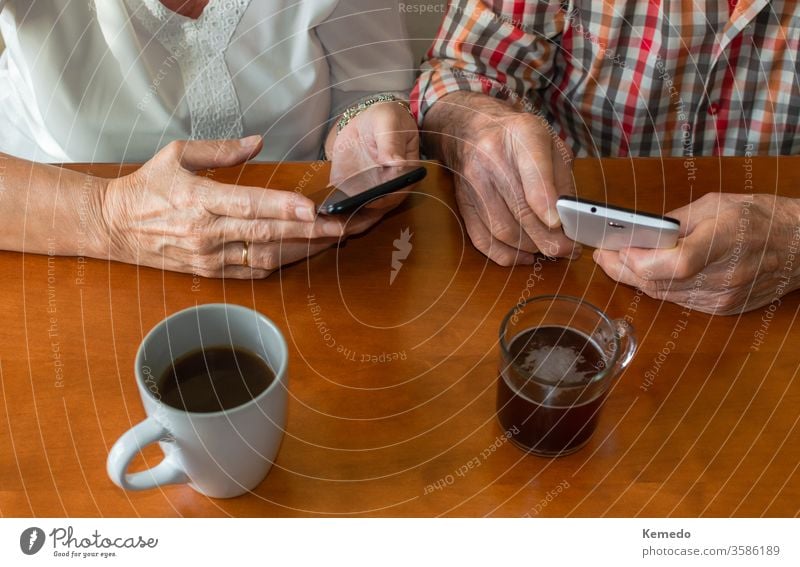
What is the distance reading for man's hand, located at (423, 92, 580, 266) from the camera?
1.99ft

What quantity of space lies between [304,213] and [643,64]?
0.46m

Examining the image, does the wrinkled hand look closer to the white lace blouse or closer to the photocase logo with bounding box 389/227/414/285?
the photocase logo with bounding box 389/227/414/285

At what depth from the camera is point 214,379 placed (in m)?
0.45

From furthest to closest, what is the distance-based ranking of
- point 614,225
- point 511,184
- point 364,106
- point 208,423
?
1. point 364,106
2. point 511,184
3. point 614,225
4. point 208,423

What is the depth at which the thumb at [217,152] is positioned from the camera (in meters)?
0.61

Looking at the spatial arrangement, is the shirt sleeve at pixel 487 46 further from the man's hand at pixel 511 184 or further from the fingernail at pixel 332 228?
the fingernail at pixel 332 228

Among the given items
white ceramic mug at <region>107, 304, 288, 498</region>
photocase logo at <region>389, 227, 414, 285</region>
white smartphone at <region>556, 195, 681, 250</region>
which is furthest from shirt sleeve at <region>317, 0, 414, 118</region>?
white ceramic mug at <region>107, 304, 288, 498</region>

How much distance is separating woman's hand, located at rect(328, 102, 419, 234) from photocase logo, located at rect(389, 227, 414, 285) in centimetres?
3

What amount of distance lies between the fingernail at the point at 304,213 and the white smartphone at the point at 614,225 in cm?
19
